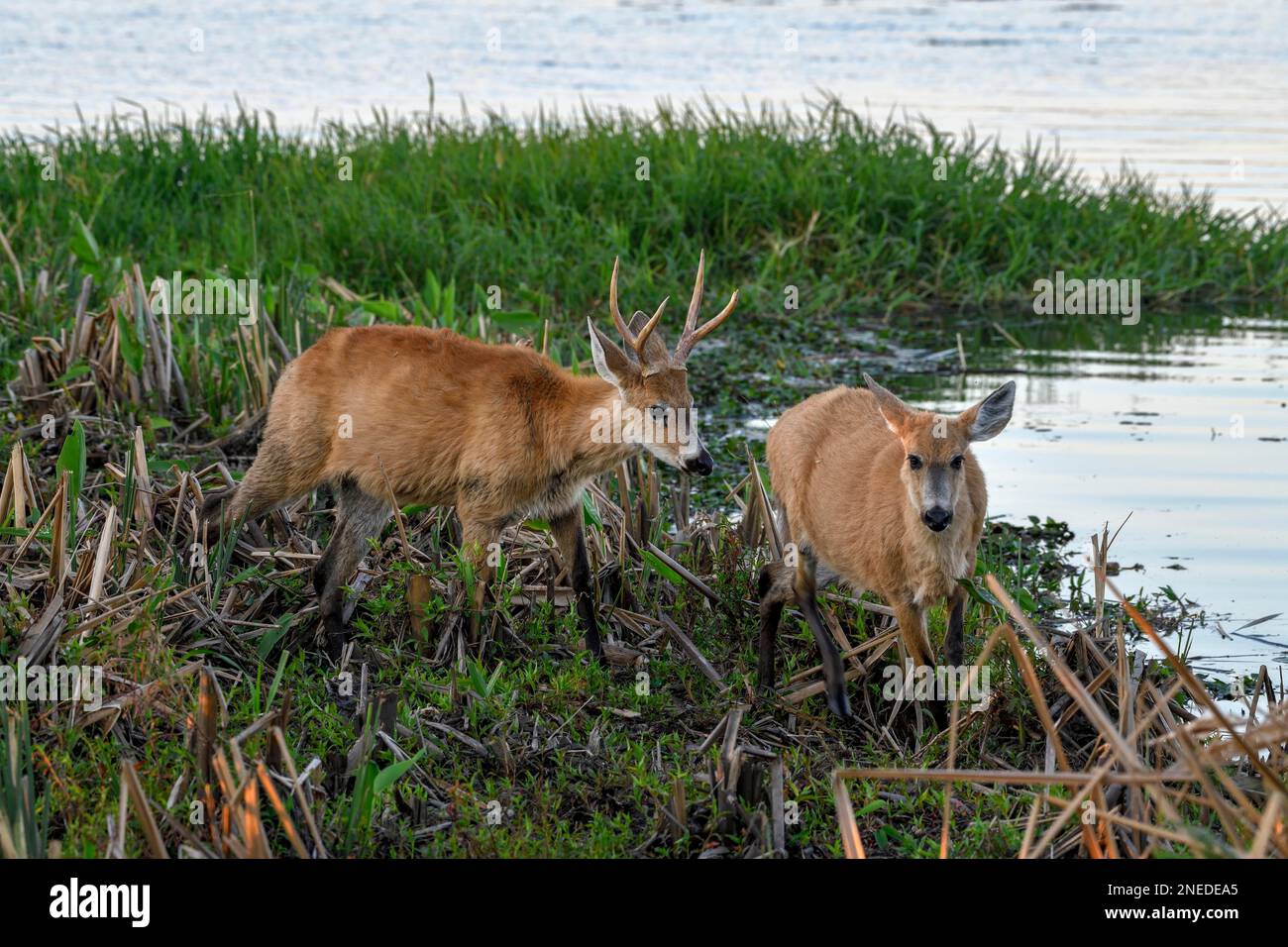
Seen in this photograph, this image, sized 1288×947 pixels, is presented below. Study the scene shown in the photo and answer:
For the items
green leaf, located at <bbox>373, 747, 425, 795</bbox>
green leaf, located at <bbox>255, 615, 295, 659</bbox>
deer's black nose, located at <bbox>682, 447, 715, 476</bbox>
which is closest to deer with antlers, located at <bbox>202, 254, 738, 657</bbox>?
deer's black nose, located at <bbox>682, 447, 715, 476</bbox>

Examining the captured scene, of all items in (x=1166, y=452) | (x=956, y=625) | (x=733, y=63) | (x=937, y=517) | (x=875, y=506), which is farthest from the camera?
(x=733, y=63)

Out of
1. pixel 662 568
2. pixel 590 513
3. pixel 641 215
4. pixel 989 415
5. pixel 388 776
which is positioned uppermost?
pixel 641 215

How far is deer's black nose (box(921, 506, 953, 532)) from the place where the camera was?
19.1 feet

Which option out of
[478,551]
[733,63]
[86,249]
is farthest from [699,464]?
[733,63]

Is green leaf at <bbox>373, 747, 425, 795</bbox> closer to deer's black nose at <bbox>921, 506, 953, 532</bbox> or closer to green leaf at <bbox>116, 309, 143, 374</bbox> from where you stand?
deer's black nose at <bbox>921, 506, 953, 532</bbox>

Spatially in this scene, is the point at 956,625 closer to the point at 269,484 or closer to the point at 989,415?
the point at 989,415

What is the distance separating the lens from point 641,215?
12344 mm

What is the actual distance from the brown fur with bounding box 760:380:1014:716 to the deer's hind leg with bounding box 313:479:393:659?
1678mm

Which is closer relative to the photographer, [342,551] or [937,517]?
[937,517]

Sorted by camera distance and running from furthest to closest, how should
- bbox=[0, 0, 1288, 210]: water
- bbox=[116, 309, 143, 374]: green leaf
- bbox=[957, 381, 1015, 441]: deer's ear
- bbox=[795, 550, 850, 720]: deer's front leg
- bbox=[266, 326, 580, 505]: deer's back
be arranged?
bbox=[0, 0, 1288, 210]: water < bbox=[116, 309, 143, 374]: green leaf < bbox=[266, 326, 580, 505]: deer's back < bbox=[795, 550, 850, 720]: deer's front leg < bbox=[957, 381, 1015, 441]: deer's ear

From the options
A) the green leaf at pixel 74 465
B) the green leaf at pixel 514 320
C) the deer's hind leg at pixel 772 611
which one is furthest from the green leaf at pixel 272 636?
the green leaf at pixel 514 320

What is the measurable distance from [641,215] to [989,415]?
6587 mm

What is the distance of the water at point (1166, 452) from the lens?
7.79m
